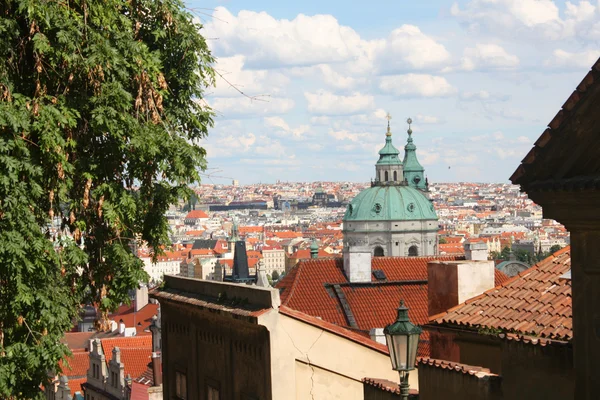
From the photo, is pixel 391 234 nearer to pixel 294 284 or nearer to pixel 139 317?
pixel 139 317

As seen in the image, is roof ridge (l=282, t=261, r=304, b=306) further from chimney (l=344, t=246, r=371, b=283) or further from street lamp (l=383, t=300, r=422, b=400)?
street lamp (l=383, t=300, r=422, b=400)

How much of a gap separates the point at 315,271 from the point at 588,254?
20.6 metres

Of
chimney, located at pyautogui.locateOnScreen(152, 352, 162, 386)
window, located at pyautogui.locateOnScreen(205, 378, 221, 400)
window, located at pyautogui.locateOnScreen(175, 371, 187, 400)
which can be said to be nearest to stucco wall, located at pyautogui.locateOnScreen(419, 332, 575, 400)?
window, located at pyautogui.locateOnScreen(205, 378, 221, 400)

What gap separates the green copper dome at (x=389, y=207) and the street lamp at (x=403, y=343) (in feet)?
262

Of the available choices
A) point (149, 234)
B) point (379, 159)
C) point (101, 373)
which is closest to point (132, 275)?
point (149, 234)

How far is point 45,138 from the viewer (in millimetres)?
9367

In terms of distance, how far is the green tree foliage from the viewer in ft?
30.8

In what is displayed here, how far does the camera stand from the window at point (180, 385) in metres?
15.2

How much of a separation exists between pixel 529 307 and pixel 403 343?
1.93 metres

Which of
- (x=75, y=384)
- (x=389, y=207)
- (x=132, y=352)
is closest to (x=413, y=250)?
(x=389, y=207)

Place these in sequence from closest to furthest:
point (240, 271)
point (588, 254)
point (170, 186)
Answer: point (588, 254)
point (170, 186)
point (240, 271)

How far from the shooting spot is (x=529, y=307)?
973 centimetres

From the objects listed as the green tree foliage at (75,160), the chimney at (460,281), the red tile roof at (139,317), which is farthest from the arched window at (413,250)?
the green tree foliage at (75,160)

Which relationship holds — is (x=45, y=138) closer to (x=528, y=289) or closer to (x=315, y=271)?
(x=528, y=289)
